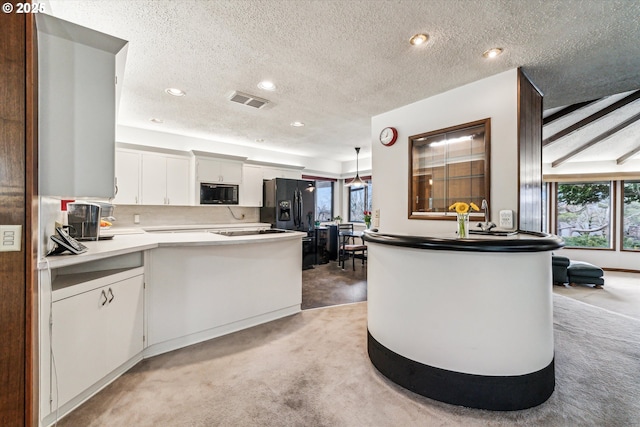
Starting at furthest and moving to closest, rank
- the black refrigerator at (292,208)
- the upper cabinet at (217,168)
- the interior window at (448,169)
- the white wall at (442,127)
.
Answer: the black refrigerator at (292,208) < the upper cabinet at (217,168) < the interior window at (448,169) < the white wall at (442,127)

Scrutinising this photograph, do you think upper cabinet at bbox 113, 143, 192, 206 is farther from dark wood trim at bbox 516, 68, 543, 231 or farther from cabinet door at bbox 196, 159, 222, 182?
dark wood trim at bbox 516, 68, 543, 231

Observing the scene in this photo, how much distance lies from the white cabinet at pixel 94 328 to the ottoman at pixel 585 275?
6.43m

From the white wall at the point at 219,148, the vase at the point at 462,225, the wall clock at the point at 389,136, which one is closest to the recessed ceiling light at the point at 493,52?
the wall clock at the point at 389,136

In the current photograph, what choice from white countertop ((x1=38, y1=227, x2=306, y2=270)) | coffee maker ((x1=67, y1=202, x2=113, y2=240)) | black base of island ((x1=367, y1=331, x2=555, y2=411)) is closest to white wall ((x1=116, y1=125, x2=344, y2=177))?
coffee maker ((x1=67, y1=202, x2=113, y2=240))

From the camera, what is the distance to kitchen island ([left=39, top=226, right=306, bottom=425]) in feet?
5.16

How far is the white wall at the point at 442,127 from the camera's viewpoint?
263 centimetres

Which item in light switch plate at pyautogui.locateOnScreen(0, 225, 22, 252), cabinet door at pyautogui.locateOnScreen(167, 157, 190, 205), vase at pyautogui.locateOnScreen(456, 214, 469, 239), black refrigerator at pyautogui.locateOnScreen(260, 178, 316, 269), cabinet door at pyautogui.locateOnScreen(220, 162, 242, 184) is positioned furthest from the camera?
black refrigerator at pyautogui.locateOnScreen(260, 178, 316, 269)

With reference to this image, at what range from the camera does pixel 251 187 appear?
5.71 meters

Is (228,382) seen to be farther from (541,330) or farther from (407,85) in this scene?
(407,85)

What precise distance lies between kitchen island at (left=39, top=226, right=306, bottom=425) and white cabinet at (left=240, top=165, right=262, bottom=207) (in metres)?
2.77

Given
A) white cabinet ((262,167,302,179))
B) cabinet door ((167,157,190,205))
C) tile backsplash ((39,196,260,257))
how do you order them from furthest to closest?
white cabinet ((262,167,302,179)), cabinet door ((167,157,190,205)), tile backsplash ((39,196,260,257))

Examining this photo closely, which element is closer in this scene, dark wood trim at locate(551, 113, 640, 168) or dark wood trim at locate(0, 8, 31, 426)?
dark wood trim at locate(0, 8, 31, 426)

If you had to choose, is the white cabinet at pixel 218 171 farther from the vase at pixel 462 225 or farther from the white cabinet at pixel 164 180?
the vase at pixel 462 225

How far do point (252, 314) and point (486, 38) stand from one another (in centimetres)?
323
